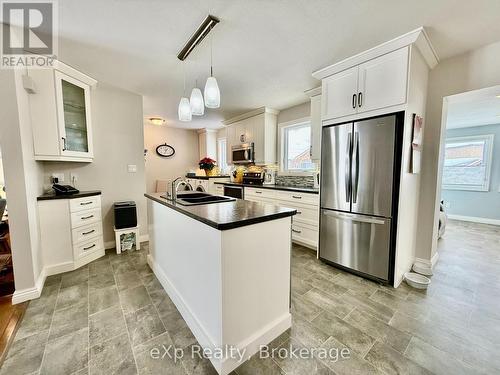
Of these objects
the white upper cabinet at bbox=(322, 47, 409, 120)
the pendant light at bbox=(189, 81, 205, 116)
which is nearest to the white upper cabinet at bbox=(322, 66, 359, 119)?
the white upper cabinet at bbox=(322, 47, 409, 120)

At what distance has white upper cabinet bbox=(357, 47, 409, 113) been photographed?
6.34ft

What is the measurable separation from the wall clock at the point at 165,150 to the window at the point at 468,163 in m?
7.29

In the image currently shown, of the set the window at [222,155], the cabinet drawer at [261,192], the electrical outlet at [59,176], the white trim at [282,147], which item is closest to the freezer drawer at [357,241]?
the cabinet drawer at [261,192]

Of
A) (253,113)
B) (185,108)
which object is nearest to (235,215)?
(185,108)

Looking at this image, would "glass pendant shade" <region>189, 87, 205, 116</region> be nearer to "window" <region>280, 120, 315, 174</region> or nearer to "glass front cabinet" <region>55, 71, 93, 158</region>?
"glass front cabinet" <region>55, 71, 93, 158</region>

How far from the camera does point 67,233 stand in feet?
8.05

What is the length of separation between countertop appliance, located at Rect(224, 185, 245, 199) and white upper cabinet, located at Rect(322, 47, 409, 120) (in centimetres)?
217

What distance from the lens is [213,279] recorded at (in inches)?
50.4

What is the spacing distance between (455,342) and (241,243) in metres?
1.72

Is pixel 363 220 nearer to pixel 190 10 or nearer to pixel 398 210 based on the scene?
pixel 398 210

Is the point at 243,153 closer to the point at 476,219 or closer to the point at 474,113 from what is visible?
the point at 474,113

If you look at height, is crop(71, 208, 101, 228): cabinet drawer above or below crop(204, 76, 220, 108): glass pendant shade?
below

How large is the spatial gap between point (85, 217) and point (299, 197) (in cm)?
294
